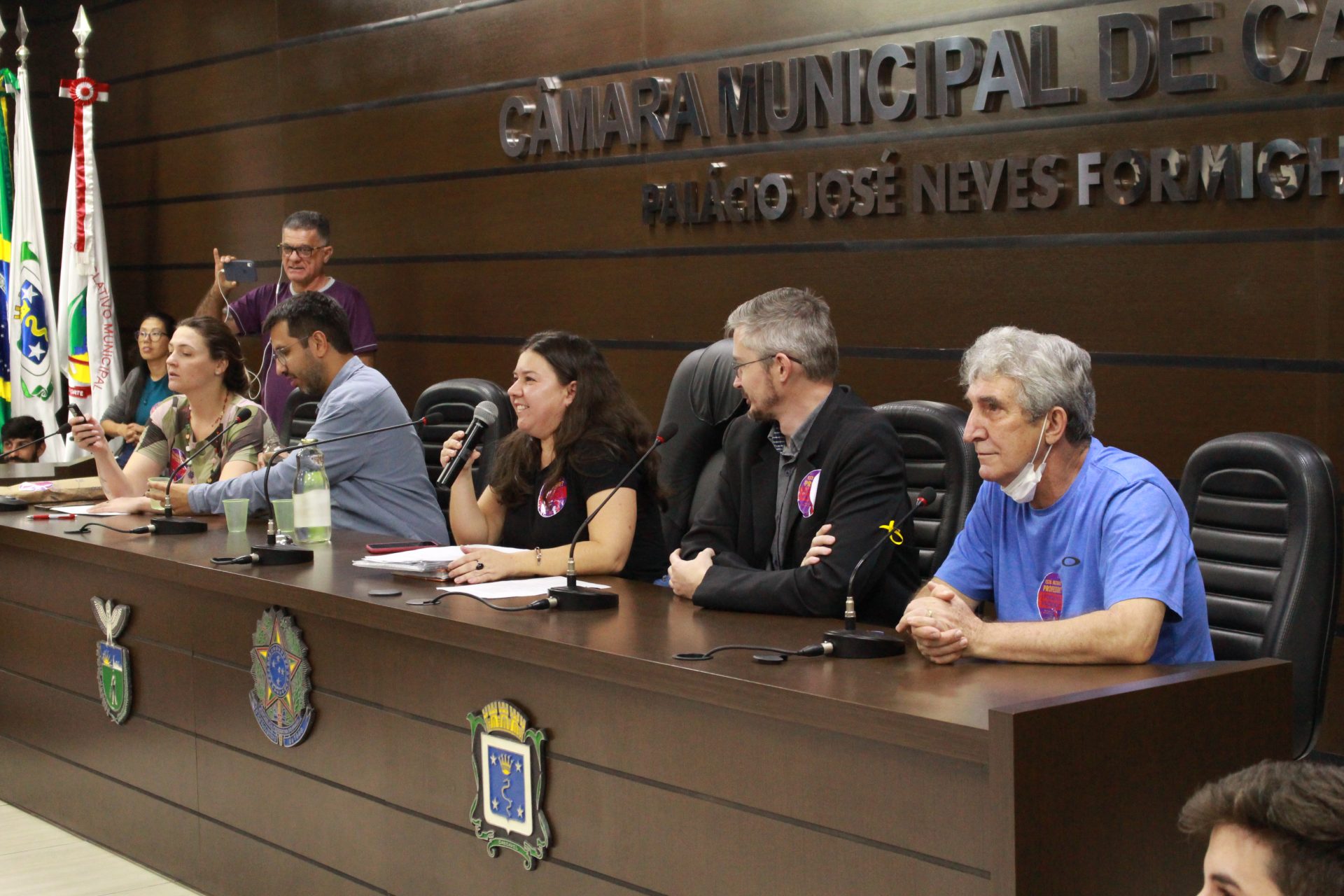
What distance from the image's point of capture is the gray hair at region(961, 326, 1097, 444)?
2.29 m

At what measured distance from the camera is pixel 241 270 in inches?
243

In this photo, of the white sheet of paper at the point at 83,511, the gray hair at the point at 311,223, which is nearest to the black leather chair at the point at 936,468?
the white sheet of paper at the point at 83,511

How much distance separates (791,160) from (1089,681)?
2.69 metres

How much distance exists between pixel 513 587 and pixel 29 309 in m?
4.87

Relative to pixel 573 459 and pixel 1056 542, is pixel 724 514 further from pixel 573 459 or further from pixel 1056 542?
pixel 1056 542

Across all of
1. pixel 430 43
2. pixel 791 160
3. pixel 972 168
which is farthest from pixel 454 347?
pixel 972 168

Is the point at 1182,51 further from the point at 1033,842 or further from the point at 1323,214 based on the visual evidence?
the point at 1033,842

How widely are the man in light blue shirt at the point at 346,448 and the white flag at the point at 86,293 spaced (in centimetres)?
301

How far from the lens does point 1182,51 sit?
3477 mm

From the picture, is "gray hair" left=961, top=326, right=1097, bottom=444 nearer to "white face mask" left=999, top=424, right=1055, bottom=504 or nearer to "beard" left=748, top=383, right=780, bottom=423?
"white face mask" left=999, top=424, right=1055, bottom=504

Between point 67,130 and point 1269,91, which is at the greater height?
point 67,130

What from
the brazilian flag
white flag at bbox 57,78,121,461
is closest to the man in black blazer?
white flag at bbox 57,78,121,461

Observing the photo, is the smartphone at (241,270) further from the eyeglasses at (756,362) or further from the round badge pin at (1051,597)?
the round badge pin at (1051,597)

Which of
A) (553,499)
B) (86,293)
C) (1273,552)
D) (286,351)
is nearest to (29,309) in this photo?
(86,293)
